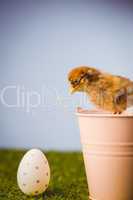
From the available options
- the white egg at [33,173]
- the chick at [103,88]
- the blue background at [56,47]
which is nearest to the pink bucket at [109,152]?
the chick at [103,88]

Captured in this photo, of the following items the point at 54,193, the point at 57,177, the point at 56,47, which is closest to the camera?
the point at 54,193

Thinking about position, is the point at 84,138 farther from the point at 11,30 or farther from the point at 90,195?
the point at 11,30

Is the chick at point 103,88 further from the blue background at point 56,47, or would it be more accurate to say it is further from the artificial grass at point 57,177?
the blue background at point 56,47

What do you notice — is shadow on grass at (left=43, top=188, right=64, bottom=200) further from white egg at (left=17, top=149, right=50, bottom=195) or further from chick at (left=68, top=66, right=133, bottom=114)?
chick at (left=68, top=66, right=133, bottom=114)

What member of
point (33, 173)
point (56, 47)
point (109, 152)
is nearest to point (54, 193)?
point (33, 173)

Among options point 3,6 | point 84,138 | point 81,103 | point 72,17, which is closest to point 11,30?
point 3,6

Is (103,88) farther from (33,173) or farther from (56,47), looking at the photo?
(56,47)
